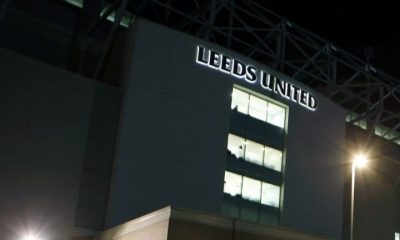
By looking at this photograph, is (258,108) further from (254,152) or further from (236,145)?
(236,145)

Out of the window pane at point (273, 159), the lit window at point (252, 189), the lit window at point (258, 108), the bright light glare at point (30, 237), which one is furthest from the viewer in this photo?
the window pane at point (273, 159)

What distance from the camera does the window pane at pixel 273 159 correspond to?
36.1m

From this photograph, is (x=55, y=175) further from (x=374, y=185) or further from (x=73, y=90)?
(x=374, y=185)

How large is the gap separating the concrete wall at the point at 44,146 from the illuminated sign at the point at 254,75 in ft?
24.9

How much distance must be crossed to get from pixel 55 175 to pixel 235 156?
10.7m

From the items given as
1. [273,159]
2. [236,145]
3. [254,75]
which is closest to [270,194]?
[273,159]

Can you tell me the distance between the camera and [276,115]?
37594mm

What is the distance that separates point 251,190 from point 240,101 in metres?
5.38

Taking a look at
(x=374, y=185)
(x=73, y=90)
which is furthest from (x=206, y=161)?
(x=374, y=185)

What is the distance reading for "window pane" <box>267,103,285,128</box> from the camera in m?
37.2

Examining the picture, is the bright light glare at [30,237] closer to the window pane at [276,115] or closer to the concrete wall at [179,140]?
the concrete wall at [179,140]

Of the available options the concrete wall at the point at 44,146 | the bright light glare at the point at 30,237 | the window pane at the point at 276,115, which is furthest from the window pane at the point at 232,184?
the bright light glare at the point at 30,237

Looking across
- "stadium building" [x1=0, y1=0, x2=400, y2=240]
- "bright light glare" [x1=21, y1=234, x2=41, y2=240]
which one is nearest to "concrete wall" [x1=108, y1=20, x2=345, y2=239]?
"stadium building" [x1=0, y1=0, x2=400, y2=240]

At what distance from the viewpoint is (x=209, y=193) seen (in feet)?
106
